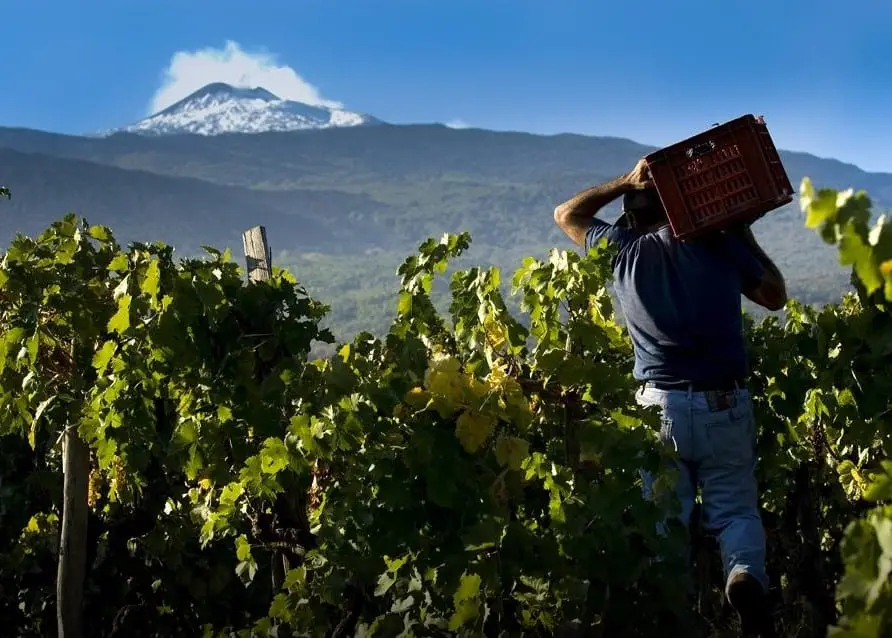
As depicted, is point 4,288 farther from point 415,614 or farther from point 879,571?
point 879,571

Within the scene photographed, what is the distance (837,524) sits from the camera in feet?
17.8

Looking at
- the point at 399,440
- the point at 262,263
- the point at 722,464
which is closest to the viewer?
the point at 399,440

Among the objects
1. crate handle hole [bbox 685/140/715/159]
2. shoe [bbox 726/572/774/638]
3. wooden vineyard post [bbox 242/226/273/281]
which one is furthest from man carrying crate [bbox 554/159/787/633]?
wooden vineyard post [bbox 242/226/273/281]

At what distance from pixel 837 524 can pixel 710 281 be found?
8.63 ft

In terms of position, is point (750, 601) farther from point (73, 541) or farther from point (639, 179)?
point (73, 541)

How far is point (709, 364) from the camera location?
348 centimetres

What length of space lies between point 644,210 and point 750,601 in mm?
1403

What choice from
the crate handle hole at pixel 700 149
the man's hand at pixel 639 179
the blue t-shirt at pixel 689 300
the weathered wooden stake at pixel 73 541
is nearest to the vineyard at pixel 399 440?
the weathered wooden stake at pixel 73 541

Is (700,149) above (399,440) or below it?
above

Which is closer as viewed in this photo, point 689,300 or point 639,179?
point 689,300

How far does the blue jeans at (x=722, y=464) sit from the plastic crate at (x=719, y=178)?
59 cm

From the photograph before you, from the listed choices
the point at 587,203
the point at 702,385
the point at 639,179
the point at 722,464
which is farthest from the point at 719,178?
the point at 722,464

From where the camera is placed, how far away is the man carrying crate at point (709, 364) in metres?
3.42

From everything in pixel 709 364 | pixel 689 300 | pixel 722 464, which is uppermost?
pixel 689 300
